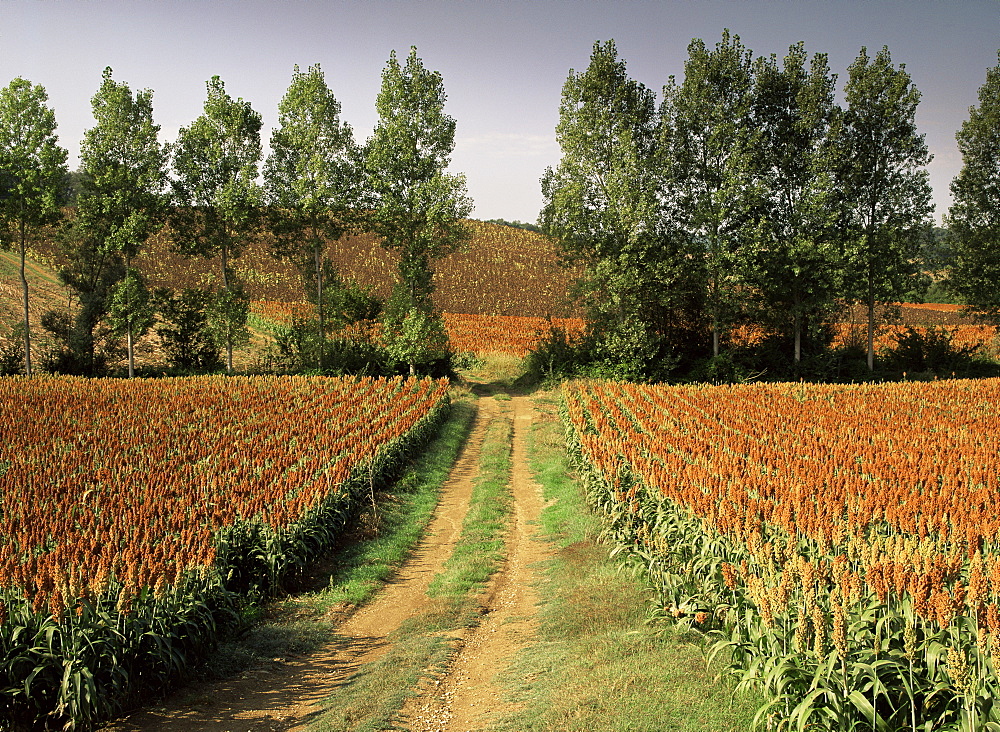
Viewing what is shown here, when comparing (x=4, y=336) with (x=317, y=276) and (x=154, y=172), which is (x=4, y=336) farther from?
(x=317, y=276)

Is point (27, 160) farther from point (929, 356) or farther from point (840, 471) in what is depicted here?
point (929, 356)

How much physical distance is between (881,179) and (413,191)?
16244mm

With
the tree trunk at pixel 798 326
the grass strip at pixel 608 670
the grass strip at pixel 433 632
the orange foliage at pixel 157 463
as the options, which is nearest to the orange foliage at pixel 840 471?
the grass strip at pixel 608 670

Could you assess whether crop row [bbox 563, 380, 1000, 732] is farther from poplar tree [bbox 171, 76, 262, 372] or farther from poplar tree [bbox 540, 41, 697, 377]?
poplar tree [bbox 171, 76, 262, 372]

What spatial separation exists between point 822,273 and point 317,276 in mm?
17256

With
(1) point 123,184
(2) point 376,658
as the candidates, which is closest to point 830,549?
(2) point 376,658

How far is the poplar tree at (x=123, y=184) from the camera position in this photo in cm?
2167

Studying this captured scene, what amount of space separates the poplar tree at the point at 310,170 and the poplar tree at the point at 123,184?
3646mm

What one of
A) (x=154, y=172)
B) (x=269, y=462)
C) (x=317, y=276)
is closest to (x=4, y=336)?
(x=154, y=172)

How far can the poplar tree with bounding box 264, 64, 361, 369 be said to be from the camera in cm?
2269

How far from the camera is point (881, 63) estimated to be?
77.8 feet

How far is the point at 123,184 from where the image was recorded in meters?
22.0

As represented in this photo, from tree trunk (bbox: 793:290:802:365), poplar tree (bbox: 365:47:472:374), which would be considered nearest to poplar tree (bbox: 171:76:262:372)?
poplar tree (bbox: 365:47:472:374)

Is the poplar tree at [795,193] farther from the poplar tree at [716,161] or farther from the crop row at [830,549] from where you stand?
the crop row at [830,549]
